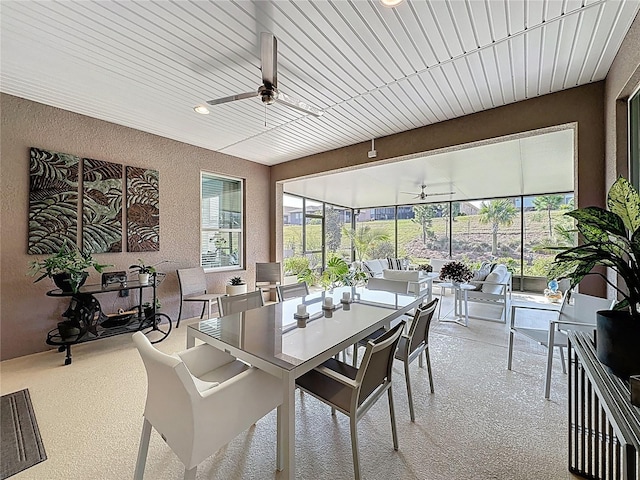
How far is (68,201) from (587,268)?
473cm

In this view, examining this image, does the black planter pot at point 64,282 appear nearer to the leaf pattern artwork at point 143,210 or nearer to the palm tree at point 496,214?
the leaf pattern artwork at point 143,210

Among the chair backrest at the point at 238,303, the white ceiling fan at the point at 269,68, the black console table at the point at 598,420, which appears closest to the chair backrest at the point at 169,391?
the chair backrest at the point at 238,303

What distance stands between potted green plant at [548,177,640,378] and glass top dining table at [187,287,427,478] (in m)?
1.18

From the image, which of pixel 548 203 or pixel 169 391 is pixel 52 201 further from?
pixel 548 203

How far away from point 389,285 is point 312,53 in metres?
2.53

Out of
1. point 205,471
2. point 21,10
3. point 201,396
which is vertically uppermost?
point 21,10

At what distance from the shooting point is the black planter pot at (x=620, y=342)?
1.12 meters

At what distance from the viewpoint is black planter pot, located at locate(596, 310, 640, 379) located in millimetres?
1120

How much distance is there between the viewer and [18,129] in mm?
3049

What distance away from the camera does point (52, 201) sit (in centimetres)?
325

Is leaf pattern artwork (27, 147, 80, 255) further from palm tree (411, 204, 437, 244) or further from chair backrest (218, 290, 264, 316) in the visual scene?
palm tree (411, 204, 437, 244)

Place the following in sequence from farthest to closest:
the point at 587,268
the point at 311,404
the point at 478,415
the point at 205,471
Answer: the point at 311,404, the point at 478,415, the point at 205,471, the point at 587,268

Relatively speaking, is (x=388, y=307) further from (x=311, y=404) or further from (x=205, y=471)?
(x=205, y=471)

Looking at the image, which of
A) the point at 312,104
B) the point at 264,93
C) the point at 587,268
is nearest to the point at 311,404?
the point at 587,268
